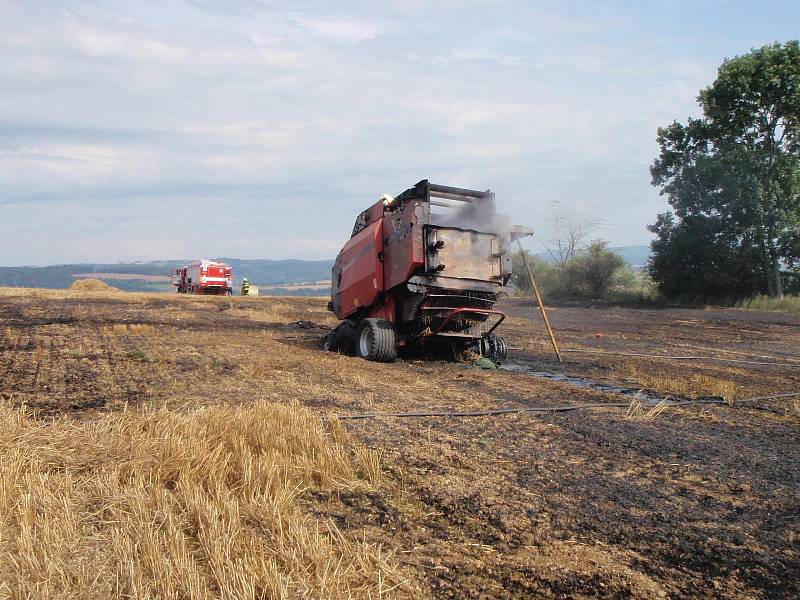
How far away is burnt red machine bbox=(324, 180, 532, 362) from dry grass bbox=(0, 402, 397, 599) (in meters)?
5.58

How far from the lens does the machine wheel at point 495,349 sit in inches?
484

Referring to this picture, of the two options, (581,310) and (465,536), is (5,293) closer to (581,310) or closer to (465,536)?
(581,310)

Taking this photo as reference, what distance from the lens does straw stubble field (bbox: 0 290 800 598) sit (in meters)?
3.28

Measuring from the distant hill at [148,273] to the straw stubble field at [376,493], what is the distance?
199ft

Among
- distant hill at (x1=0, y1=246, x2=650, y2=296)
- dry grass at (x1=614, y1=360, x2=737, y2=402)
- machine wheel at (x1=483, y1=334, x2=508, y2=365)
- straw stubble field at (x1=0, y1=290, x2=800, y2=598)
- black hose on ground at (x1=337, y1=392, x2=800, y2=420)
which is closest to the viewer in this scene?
straw stubble field at (x1=0, y1=290, x2=800, y2=598)

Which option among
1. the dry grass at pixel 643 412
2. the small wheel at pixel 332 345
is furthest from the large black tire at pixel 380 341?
the dry grass at pixel 643 412

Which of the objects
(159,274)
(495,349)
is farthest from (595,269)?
(159,274)

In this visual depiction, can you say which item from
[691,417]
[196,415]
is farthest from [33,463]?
[691,417]

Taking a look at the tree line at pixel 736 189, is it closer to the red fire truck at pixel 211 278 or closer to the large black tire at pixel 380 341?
the large black tire at pixel 380 341

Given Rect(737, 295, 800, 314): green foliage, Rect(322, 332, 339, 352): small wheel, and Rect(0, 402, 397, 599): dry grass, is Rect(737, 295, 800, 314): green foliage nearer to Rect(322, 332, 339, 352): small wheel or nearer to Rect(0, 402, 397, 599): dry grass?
Rect(322, 332, 339, 352): small wheel

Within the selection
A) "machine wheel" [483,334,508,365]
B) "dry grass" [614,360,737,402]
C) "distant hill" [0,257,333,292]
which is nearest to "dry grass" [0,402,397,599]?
"dry grass" [614,360,737,402]

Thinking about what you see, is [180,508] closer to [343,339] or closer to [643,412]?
[643,412]

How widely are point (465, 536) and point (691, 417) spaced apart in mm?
4385

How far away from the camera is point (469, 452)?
559cm
